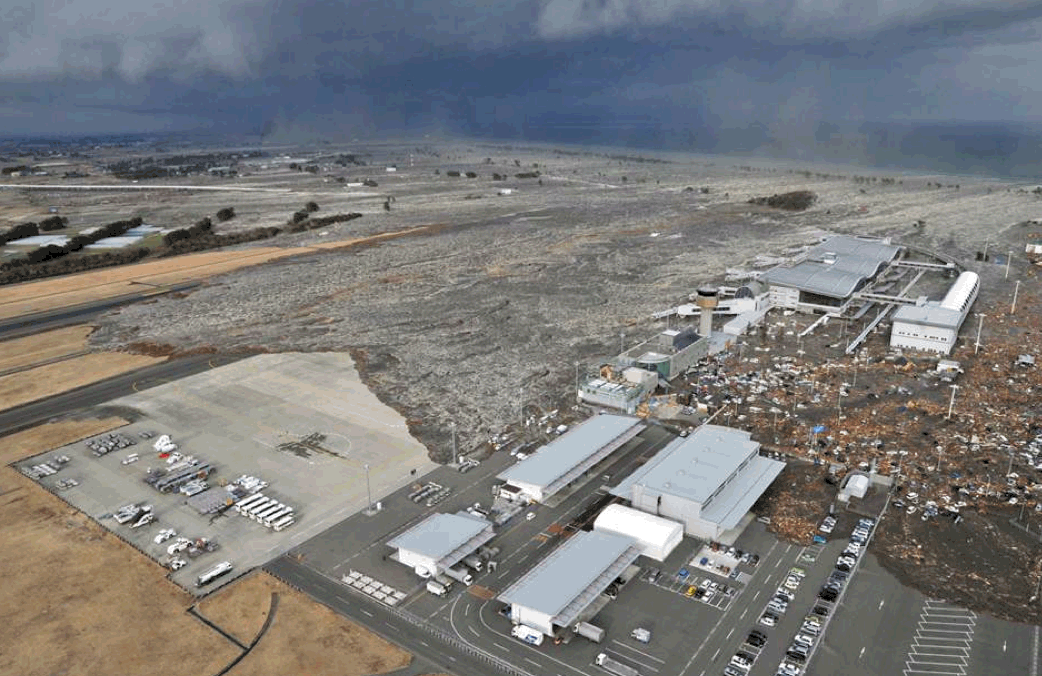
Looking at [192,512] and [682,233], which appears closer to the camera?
[192,512]

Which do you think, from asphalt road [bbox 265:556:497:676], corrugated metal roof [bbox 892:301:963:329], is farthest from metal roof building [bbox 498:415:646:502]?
corrugated metal roof [bbox 892:301:963:329]

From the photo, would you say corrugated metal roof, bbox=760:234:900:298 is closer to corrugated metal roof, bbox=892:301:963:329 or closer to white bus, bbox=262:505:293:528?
corrugated metal roof, bbox=892:301:963:329

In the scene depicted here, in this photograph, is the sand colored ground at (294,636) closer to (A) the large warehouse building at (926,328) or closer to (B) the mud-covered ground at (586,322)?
(B) the mud-covered ground at (586,322)

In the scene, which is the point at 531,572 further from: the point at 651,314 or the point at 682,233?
the point at 682,233

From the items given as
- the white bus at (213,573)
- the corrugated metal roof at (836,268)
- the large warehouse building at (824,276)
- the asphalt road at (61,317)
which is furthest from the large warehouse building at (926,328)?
the asphalt road at (61,317)

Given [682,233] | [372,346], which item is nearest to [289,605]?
[372,346]

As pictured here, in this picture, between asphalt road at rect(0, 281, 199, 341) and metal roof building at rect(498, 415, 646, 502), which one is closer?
metal roof building at rect(498, 415, 646, 502)
